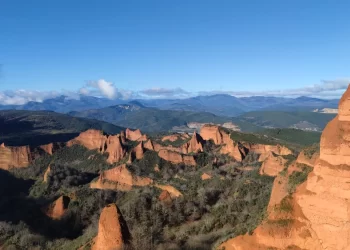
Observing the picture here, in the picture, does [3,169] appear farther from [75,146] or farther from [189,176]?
[189,176]

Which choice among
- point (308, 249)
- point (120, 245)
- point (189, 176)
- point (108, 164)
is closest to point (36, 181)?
point (108, 164)

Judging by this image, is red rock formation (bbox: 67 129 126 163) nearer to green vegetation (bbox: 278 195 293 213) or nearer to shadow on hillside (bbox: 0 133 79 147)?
shadow on hillside (bbox: 0 133 79 147)

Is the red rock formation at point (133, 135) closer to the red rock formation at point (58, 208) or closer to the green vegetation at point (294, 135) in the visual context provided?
the red rock formation at point (58, 208)

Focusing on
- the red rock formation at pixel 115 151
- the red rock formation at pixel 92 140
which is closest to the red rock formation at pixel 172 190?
the red rock formation at pixel 115 151

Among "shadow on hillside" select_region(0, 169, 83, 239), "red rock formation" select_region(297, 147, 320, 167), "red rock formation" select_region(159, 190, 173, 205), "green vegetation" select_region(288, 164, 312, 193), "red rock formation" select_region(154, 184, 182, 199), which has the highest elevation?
"red rock formation" select_region(297, 147, 320, 167)

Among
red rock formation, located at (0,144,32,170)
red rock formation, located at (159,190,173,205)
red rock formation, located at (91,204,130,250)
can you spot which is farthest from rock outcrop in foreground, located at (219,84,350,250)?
red rock formation, located at (0,144,32,170)

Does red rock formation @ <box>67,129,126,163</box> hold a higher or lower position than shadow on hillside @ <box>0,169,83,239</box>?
higher
